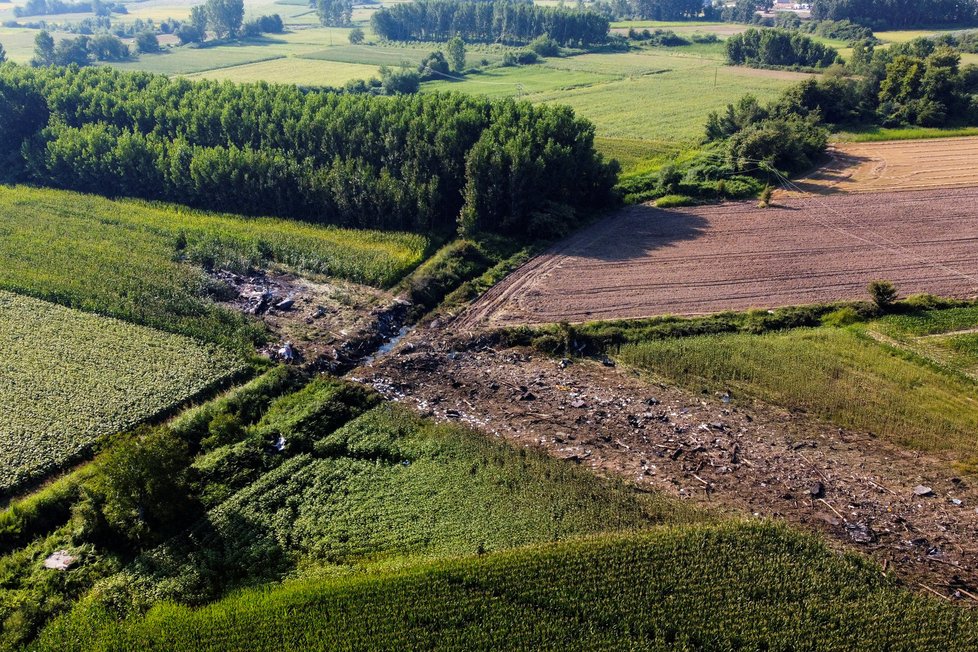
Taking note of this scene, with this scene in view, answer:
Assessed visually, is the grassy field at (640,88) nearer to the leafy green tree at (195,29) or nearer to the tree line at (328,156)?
the tree line at (328,156)

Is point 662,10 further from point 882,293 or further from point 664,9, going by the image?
point 882,293

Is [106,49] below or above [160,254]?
above

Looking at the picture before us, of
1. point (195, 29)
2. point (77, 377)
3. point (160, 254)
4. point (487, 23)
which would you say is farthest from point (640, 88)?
point (195, 29)

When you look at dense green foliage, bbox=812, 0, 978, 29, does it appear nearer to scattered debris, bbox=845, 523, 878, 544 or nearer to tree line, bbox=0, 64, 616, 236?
tree line, bbox=0, 64, 616, 236

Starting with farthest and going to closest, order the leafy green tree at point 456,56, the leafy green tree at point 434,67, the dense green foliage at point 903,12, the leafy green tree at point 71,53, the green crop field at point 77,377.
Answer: the dense green foliage at point 903,12 < the leafy green tree at point 71,53 < the leafy green tree at point 456,56 < the leafy green tree at point 434,67 < the green crop field at point 77,377

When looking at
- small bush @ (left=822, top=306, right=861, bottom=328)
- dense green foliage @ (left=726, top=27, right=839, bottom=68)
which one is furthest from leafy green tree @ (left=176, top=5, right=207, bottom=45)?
small bush @ (left=822, top=306, right=861, bottom=328)

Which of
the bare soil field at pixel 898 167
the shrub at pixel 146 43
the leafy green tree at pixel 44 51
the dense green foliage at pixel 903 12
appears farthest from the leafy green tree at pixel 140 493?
the dense green foliage at pixel 903 12
